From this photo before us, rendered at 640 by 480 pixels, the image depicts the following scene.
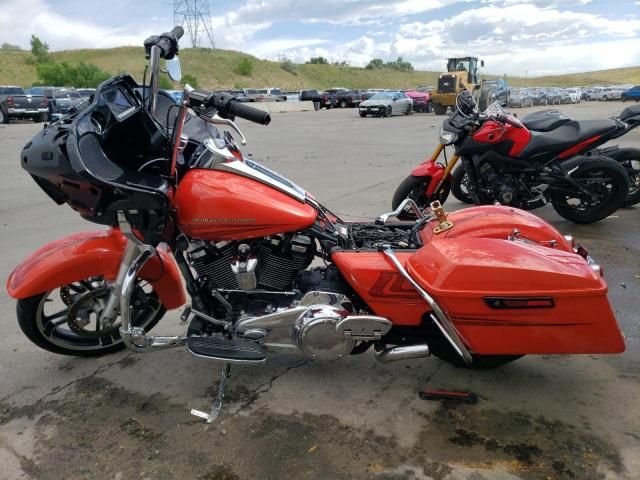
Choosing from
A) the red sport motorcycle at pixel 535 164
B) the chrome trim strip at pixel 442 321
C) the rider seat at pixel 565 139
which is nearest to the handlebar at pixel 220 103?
the chrome trim strip at pixel 442 321

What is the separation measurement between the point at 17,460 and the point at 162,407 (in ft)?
2.20

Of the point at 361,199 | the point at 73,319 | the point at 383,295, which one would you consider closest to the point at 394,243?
the point at 383,295

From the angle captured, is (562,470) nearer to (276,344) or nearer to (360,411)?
(360,411)

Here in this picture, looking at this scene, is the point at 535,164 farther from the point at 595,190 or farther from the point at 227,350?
the point at 227,350

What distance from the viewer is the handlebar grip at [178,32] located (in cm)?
260

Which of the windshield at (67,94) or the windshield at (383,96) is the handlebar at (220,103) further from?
the windshield at (67,94)

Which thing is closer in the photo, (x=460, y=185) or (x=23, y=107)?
(x=460, y=185)

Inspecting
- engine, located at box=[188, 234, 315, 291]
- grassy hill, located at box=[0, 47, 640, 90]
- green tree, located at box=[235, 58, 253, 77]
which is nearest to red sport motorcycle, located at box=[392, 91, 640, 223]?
engine, located at box=[188, 234, 315, 291]

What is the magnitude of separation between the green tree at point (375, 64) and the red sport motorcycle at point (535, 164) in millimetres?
103003

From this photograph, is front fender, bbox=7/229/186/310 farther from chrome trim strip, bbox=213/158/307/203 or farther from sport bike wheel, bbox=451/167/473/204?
sport bike wheel, bbox=451/167/473/204

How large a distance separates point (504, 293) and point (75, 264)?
84.4 inches

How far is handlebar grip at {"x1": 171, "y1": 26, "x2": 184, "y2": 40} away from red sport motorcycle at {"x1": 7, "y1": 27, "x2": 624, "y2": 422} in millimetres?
15

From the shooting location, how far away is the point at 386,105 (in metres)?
26.9

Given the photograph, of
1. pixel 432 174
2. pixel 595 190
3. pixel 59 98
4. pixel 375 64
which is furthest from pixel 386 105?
pixel 375 64
